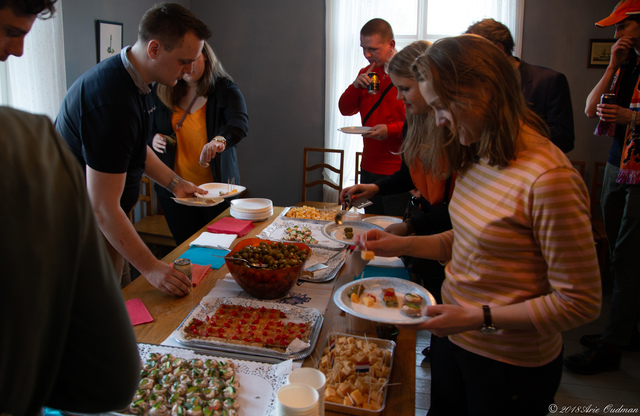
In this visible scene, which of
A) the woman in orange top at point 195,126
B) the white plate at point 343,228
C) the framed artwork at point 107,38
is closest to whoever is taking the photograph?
the white plate at point 343,228

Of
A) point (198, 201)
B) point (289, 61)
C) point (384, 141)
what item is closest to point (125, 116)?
point (198, 201)

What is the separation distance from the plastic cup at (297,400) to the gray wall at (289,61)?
13.0 feet

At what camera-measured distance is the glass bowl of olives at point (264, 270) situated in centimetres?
161

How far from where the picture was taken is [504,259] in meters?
1.12

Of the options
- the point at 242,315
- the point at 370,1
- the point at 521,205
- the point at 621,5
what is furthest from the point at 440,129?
the point at 370,1

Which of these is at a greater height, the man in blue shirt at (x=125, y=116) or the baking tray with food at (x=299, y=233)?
the man in blue shirt at (x=125, y=116)

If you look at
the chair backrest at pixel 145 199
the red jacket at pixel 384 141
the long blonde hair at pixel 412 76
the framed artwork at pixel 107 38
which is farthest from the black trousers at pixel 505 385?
the framed artwork at pixel 107 38

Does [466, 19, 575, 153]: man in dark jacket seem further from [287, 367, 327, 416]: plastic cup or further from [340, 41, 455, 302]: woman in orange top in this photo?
[287, 367, 327, 416]: plastic cup

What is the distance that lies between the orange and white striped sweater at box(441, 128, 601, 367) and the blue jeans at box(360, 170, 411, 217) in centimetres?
183

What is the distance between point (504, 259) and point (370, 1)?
396 centimetres

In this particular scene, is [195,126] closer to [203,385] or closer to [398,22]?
[203,385]

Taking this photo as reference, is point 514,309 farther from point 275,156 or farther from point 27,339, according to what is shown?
point 275,156

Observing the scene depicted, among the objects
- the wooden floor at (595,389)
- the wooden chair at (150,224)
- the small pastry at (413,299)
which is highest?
the small pastry at (413,299)

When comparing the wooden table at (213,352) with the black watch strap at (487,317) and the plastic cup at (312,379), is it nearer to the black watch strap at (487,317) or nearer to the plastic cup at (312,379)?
the plastic cup at (312,379)
